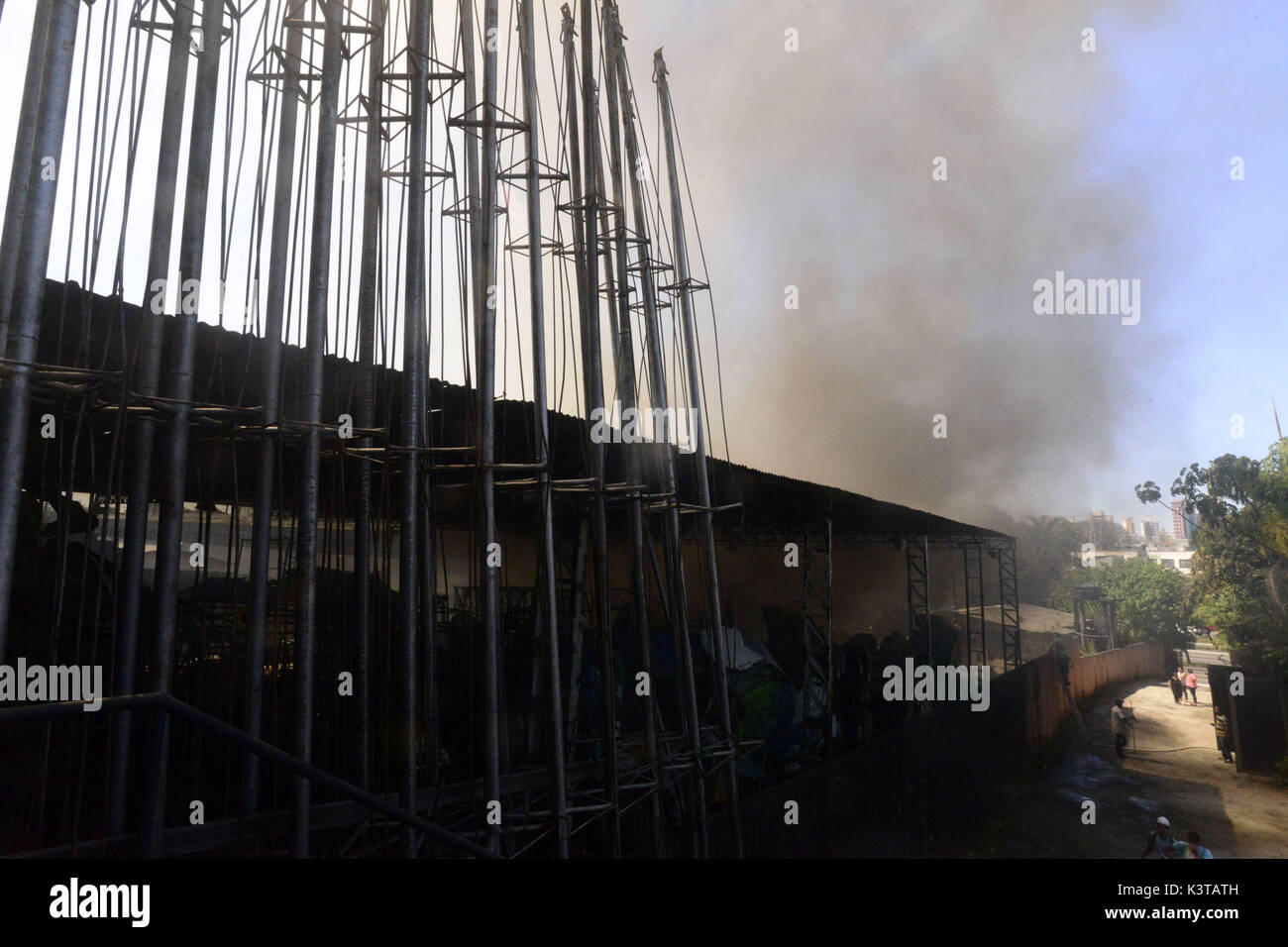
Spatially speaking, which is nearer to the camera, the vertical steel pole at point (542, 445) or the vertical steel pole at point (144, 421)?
the vertical steel pole at point (144, 421)

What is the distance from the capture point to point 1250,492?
85.7 ft

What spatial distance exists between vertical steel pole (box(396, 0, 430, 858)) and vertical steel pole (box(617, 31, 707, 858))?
363 cm

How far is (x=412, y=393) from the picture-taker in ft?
19.8

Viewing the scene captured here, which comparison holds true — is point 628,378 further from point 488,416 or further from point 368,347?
point 368,347

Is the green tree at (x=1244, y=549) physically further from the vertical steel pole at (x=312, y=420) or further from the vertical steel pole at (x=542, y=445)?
the vertical steel pole at (x=312, y=420)

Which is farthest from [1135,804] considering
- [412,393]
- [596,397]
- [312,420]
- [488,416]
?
[312,420]

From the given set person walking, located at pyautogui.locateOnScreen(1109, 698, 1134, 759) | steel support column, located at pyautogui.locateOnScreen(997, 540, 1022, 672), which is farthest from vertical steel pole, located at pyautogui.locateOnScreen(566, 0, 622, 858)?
person walking, located at pyautogui.locateOnScreen(1109, 698, 1134, 759)

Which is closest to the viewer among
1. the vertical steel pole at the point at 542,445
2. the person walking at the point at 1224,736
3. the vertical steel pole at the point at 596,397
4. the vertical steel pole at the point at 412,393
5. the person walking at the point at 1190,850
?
the vertical steel pole at the point at 412,393

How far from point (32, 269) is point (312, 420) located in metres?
1.88

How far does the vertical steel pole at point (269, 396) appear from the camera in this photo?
16.4 ft

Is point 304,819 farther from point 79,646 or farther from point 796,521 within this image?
point 796,521

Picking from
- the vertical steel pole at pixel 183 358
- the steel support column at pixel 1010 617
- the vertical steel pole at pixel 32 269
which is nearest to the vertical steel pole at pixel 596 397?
the vertical steel pole at pixel 183 358

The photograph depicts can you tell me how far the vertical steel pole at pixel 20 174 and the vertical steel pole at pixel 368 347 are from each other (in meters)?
2.36

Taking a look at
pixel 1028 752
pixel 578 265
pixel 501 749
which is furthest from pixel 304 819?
pixel 1028 752
